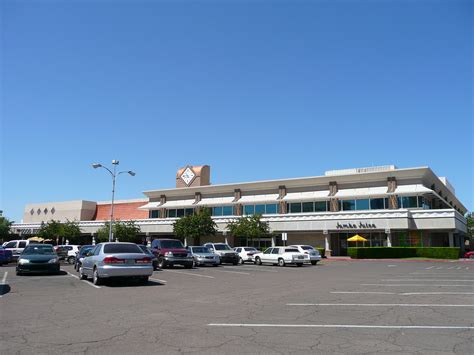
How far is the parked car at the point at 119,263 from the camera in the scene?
1505 cm

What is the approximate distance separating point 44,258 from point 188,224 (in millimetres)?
38194

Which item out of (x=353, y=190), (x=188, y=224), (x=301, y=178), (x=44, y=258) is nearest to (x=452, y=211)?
(x=353, y=190)

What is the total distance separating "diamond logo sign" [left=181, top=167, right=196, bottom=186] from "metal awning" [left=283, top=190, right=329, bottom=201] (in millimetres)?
19809

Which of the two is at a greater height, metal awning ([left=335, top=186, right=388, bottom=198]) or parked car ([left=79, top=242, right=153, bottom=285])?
metal awning ([left=335, top=186, right=388, bottom=198])

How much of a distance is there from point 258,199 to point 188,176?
1648 centimetres

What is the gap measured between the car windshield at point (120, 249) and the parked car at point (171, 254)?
9.87m

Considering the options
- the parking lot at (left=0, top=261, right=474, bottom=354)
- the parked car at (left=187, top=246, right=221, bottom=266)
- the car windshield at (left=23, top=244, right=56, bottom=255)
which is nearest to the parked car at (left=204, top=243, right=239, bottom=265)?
the parked car at (left=187, top=246, right=221, bottom=266)

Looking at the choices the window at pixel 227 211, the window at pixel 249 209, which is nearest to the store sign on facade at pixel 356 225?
the window at pixel 249 209

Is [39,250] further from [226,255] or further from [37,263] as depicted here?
[226,255]

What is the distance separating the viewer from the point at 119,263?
15.2 meters

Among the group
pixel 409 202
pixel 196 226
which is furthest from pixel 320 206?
pixel 196 226

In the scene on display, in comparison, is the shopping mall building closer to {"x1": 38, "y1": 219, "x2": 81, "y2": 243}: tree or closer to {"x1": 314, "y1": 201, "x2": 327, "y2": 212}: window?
{"x1": 314, "y1": 201, "x2": 327, "y2": 212}: window

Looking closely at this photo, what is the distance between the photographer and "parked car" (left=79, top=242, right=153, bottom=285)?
15.1m

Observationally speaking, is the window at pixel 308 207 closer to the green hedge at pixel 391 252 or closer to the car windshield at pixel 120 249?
the green hedge at pixel 391 252
